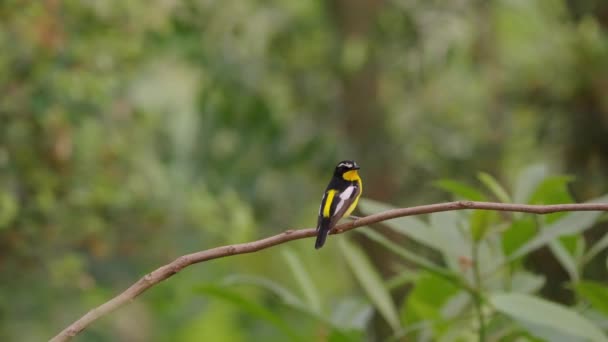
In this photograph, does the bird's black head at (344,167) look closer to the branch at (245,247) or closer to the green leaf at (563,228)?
the green leaf at (563,228)

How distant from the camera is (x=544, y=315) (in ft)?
4.78

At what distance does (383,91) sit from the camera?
7.20 metres

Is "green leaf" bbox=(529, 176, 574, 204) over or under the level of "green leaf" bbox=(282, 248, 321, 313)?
under

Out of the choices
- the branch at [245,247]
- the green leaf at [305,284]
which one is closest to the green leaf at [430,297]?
the green leaf at [305,284]

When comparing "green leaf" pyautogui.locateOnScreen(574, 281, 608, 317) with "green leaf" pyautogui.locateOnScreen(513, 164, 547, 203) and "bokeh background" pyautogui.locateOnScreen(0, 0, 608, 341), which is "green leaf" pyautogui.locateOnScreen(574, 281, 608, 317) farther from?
"bokeh background" pyautogui.locateOnScreen(0, 0, 608, 341)

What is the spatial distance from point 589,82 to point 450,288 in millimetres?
3999

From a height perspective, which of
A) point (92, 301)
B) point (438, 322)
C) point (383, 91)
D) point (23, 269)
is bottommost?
point (438, 322)

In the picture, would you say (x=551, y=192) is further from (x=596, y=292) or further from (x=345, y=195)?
(x=345, y=195)

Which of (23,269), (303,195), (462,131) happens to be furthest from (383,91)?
(23,269)

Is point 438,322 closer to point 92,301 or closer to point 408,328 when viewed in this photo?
point 408,328

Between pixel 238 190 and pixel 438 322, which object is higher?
pixel 238 190

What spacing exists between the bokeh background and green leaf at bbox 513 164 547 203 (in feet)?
1.31

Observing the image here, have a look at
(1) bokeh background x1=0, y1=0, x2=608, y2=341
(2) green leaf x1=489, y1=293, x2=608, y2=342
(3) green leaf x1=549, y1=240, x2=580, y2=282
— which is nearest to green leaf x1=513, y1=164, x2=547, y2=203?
(3) green leaf x1=549, y1=240, x2=580, y2=282

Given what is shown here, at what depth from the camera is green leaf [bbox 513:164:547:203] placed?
69.5 inches
